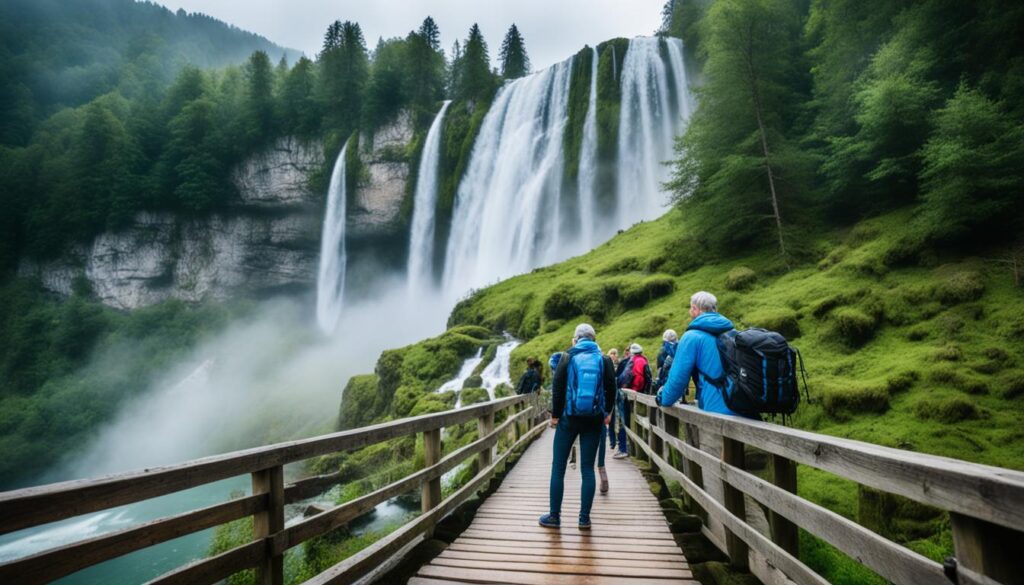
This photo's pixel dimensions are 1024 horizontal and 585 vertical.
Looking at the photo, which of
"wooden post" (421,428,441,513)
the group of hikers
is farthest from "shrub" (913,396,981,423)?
"wooden post" (421,428,441,513)

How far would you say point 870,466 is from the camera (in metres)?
1.81

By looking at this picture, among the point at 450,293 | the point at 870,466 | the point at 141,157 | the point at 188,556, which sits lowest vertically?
the point at 188,556

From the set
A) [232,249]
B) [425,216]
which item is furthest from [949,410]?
[232,249]

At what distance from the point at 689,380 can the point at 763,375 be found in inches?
50.2

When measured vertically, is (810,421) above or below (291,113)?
below

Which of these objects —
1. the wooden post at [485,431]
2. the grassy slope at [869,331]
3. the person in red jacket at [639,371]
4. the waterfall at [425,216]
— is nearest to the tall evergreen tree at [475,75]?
the waterfall at [425,216]

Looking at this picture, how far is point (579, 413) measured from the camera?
4.56m

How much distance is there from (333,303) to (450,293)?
19.0m

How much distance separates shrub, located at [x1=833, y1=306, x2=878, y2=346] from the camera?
Result: 43.0 feet

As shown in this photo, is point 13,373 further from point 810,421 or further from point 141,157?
point 810,421

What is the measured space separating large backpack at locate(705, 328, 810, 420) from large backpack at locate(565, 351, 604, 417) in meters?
1.40

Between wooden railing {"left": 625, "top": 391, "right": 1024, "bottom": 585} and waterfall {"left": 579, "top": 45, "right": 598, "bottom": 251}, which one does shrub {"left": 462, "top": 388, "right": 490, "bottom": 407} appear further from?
waterfall {"left": 579, "top": 45, "right": 598, "bottom": 251}

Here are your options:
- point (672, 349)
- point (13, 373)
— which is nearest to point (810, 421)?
point (672, 349)

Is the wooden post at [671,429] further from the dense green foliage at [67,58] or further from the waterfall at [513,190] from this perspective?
the dense green foliage at [67,58]
